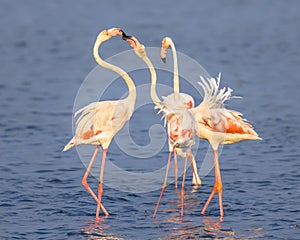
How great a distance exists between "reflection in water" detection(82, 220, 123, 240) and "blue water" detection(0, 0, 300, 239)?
1 centimetres

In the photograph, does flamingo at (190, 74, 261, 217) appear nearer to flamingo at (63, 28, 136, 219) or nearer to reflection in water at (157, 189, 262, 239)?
reflection in water at (157, 189, 262, 239)

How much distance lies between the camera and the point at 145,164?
11273 mm

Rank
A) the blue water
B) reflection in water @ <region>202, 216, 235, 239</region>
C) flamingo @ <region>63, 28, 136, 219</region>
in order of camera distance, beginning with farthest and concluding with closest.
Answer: flamingo @ <region>63, 28, 136, 219</region>
the blue water
reflection in water @ <region>202, 216, 235, 239</region>

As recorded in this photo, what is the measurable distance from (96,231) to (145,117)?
5.44m

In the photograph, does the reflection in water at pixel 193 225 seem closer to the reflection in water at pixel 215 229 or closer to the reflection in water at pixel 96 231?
the reflection in water at pixel 215 229

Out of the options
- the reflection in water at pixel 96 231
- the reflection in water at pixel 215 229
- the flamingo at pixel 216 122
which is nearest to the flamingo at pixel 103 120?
the reflection in water at pixel 96 231

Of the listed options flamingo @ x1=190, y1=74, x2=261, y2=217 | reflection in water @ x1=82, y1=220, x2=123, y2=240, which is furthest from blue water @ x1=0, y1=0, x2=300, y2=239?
flamingo @ x1=190, y1=74, x2=261, y2=217

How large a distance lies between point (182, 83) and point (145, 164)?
206 inches

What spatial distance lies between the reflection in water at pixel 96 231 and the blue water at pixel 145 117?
1 centimetres

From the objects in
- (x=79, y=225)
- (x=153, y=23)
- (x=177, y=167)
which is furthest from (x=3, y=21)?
(x=79, y=225)

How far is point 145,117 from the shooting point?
45.3ft

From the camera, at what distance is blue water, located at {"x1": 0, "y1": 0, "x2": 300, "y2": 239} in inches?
346

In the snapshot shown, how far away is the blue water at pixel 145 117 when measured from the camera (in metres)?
8.80

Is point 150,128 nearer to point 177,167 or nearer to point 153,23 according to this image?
point 177,167
